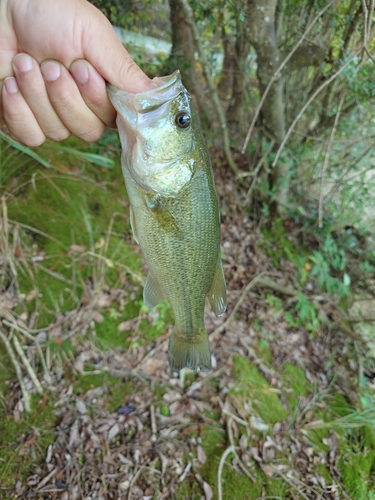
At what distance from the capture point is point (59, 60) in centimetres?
142

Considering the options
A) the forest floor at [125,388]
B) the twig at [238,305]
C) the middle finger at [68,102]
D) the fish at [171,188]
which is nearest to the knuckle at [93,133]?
the middle finger at [68,102]

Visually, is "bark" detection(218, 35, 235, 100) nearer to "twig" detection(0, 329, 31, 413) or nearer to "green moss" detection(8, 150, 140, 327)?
"green moss" detection(8, 150, 140, 327)

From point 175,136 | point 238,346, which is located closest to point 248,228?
point 238,346

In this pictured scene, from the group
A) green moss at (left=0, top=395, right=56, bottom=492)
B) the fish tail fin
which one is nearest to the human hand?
the fish tail fin

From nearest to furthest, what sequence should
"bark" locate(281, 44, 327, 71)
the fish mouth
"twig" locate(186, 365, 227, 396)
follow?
the fish mouth → "twig" locate(186, 365, 227, 396) → "bark" locate(281, 44, 327, 71)

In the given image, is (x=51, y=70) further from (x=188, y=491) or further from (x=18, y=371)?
(x=188, y=491)

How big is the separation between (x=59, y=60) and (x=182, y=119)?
1.83 feet

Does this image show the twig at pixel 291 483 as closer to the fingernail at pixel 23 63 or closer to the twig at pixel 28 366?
the twig at pixel 28 366

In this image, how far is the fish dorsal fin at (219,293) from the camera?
67.7 inches

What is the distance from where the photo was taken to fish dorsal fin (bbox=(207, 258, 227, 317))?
1.72m

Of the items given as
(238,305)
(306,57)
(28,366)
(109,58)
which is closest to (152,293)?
(109,58)

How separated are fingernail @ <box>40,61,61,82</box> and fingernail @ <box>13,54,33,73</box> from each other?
5cm

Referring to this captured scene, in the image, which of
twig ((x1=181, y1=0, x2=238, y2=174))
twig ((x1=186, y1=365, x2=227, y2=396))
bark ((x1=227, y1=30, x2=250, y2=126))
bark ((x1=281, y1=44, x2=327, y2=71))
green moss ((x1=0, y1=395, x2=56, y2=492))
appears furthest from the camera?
bark ((x1=227, y1=30, x2=250, y2=126))

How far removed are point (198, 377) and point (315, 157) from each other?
3336mm
